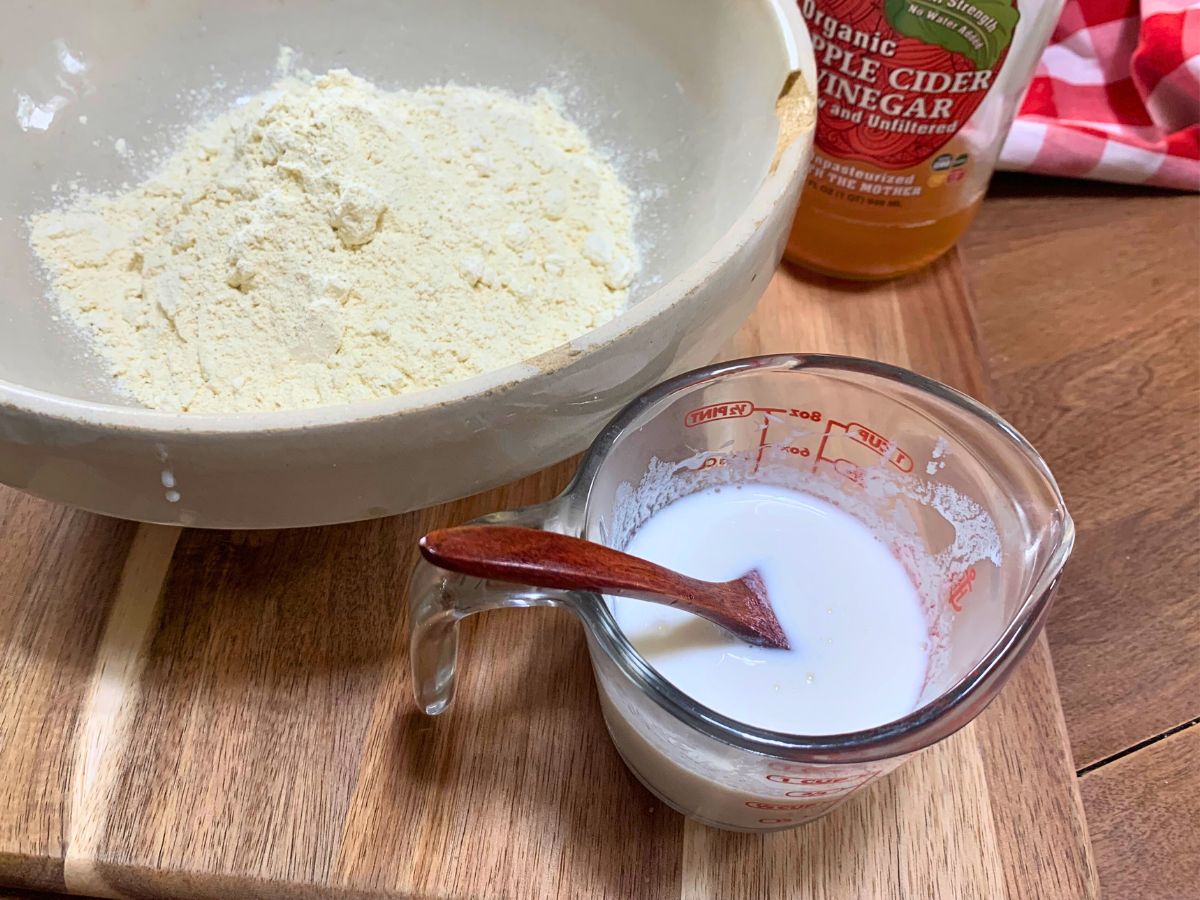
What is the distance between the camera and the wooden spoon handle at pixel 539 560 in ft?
1.17

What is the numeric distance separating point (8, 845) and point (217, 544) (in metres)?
0.17

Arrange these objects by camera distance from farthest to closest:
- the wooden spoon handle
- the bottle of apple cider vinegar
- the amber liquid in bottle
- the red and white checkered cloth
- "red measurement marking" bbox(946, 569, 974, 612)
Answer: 1. the red and white checkered cloth
2. the amber liquid in bottle
3. the bottle of apple cider vinegar
4. "red measurement marking" bbox(946, 569, 974, 612)
5. the wooden spoon handle

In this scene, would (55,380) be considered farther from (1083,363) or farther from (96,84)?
(1083,363)

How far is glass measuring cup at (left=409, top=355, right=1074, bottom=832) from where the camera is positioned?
370 millimetres

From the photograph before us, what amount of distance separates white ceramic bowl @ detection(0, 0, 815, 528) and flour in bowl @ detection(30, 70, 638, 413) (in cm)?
3

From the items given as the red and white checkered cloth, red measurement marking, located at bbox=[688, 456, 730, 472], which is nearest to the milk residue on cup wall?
red measurement marking, located at bbox=[688, 456, 730, 472]

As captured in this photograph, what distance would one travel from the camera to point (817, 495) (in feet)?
1.66

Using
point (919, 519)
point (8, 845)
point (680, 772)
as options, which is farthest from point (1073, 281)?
point (8, 845)

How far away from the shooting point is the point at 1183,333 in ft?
2.26

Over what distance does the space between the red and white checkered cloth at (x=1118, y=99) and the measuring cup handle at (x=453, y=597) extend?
0.57 metres

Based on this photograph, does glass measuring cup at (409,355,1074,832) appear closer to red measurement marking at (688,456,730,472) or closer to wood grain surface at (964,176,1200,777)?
red measurement marking at (688,456,730,472)

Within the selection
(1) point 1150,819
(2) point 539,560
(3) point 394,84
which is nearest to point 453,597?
(2) point 539,560

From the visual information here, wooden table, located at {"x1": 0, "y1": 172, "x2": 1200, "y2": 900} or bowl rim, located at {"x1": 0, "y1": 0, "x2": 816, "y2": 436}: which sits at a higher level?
bowl rim, located at {"x1": 0, "y1": 0, "x2": 816, "y2": 436}

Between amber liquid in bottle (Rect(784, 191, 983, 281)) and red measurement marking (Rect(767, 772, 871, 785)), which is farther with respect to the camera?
amber liquid in bottle (Rect(784, 191, 983, 281))
